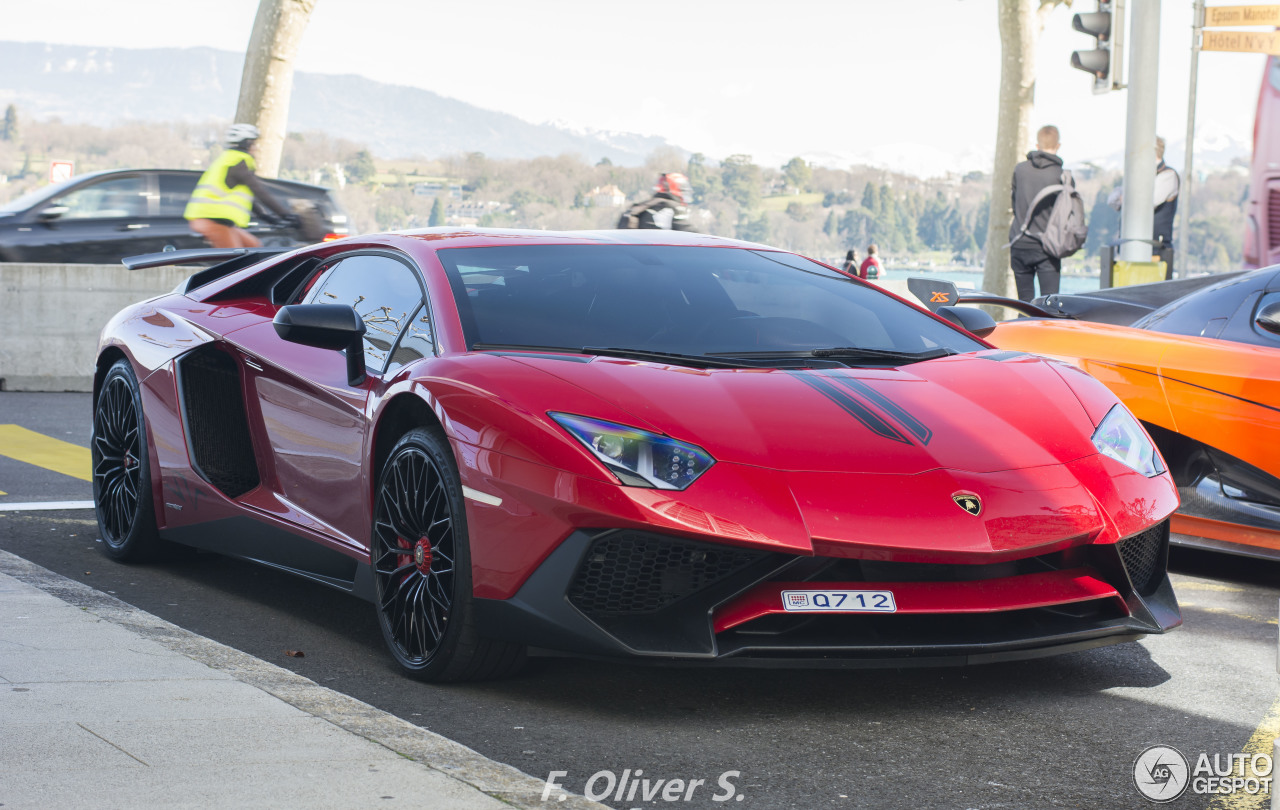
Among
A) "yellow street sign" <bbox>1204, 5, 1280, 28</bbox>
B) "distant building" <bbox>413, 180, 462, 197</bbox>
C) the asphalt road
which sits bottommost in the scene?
the asphalt road

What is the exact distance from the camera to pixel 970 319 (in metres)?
4.75

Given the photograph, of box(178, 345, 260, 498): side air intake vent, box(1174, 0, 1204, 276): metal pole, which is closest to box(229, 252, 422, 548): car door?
box(178, 345, 260, 498): side air intake vent

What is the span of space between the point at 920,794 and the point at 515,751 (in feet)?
2.76

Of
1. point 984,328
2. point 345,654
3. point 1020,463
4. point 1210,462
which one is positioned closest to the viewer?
point 1020,463

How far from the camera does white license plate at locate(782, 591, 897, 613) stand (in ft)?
10.3

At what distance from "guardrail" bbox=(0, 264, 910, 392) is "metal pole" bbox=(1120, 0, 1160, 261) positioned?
77.0 inches

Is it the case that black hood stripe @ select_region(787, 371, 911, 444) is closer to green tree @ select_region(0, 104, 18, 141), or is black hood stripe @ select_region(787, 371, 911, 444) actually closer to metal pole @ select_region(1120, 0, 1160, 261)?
metal pole @ select_region(1120, 0, 1160, 261)

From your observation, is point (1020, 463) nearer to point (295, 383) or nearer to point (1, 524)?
point (295, 383)

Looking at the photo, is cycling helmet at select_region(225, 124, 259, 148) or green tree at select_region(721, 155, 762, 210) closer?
cycling helmet at select_region(225, 124, 259, 148)

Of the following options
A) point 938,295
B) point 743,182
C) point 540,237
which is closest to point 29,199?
point 938,295

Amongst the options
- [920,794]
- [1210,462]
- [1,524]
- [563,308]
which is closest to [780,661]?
[920,794]

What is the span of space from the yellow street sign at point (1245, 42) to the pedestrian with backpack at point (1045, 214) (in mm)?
1490

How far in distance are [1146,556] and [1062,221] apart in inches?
359

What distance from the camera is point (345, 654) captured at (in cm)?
392
